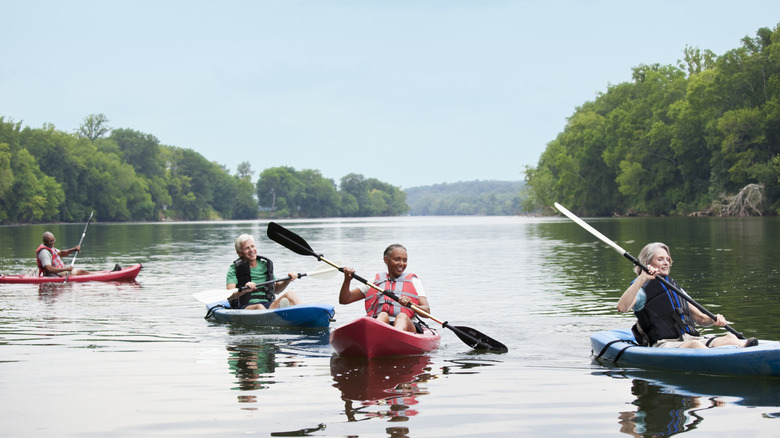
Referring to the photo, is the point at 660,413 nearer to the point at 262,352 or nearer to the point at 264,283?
the point at 262,352

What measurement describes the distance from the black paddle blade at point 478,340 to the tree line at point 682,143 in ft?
185

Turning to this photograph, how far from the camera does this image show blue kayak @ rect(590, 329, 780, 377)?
730 cm

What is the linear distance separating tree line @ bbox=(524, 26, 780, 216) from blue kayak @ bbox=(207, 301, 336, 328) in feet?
184

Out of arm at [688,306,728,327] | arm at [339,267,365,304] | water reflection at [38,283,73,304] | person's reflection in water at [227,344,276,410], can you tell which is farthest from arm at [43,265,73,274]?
arm at [688,306,728,327]

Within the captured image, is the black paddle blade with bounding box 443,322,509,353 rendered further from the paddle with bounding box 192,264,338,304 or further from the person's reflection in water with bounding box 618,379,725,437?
the person's reflection in water with bounding box 618,379,725,437

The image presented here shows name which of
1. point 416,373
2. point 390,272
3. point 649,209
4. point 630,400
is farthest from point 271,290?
point 649,209

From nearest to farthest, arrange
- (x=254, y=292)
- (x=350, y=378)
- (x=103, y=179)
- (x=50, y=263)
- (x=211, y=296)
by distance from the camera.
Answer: (x=350, y=378) < (x=254, y=292) < (x=211, y=296) < (x=50, y=263) < (x=103, y=179)

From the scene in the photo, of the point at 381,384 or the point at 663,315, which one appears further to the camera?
the point at 663,315

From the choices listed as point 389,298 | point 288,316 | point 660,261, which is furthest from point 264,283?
point 660,261

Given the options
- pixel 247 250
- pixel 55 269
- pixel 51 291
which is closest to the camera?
pixel 247 250

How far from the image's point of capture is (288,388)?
7.47 metres

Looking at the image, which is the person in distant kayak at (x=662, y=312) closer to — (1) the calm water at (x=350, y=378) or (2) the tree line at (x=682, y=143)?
(1) the calm water at (x=350, y=378)

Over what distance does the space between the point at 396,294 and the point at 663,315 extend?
115 inches

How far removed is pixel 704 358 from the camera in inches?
297
